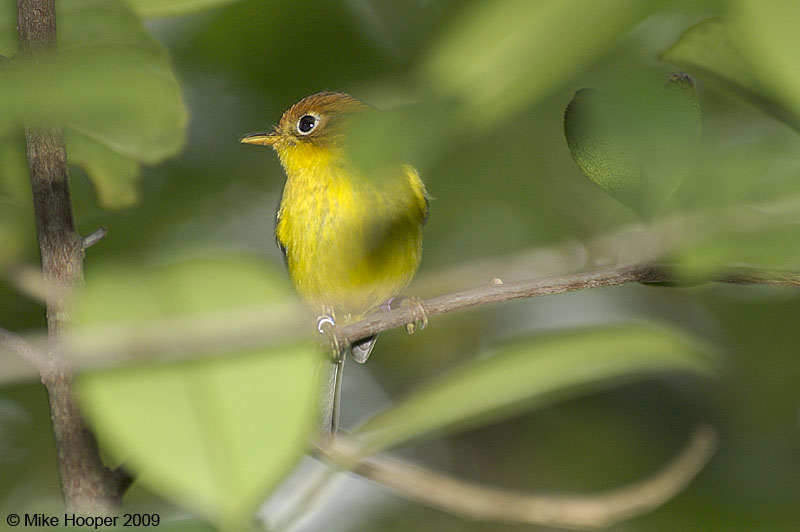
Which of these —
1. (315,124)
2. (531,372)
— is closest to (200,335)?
(531,372)

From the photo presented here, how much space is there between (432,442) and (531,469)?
0.23 metres

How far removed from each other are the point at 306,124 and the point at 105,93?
6.92ft

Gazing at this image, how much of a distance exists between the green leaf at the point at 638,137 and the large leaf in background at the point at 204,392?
0.58 feet

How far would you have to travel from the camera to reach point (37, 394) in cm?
127

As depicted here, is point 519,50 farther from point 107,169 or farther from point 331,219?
point 331,219

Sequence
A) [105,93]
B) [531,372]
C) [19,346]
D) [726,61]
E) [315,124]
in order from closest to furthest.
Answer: [105,93] → [726,61] → [19,346] → [531,372] → [315,124]

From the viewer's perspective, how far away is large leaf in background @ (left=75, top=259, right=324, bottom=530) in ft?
0.97

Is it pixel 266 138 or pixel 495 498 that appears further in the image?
pixel 266 138

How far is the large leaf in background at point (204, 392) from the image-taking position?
295 mm

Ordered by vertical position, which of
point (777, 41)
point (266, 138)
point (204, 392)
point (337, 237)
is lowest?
point (337, 237)

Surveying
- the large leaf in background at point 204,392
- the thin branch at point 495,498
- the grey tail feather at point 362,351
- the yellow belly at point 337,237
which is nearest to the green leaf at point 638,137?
the large leaf in background at point 204,392

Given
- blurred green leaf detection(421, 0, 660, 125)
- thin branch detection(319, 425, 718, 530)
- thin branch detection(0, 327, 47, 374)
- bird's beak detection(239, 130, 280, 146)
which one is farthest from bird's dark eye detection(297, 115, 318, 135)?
blurred green leaf detection(421, 0, 660, 125)

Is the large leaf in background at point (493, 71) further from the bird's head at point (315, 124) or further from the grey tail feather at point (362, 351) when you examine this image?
the bird's head at point (315, 124)

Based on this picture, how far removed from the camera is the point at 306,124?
92.7 inches
